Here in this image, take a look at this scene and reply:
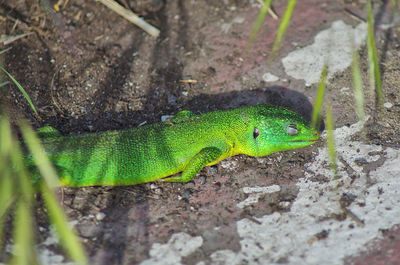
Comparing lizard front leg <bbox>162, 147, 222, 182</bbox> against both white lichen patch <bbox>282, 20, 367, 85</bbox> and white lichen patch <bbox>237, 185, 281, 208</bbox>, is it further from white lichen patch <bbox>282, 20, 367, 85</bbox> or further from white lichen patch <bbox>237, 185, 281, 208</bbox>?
white lichen patch <bbox>282, 20, 367, 85</bbox>

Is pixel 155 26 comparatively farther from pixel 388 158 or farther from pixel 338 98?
pixel 388 158

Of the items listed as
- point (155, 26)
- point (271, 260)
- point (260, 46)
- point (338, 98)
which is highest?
point (155, 26)

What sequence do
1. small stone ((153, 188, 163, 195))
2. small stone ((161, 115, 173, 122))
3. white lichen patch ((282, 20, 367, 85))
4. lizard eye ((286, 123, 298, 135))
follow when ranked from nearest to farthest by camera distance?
small stone ((153, 188, 163, 195))
lizard eye ((286, 123, 298, 135))
small stone ((161, 115, 173, 122))
white lichen patch ((282, 20, 367, 85))

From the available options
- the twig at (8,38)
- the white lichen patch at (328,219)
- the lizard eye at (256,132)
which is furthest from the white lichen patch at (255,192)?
the twig at (8,38)

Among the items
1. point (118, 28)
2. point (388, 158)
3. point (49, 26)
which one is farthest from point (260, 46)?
point (49, 26)

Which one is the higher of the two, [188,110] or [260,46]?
[260,46]

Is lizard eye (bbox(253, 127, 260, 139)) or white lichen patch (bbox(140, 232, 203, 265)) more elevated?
lizard eye (bbox(253, 127, 260, 139))

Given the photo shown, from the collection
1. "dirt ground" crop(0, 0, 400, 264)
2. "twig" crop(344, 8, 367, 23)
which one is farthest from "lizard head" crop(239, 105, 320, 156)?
"twig" crop(344, 8, 367, 23)

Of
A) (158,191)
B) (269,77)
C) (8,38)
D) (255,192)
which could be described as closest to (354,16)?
(269,77)
